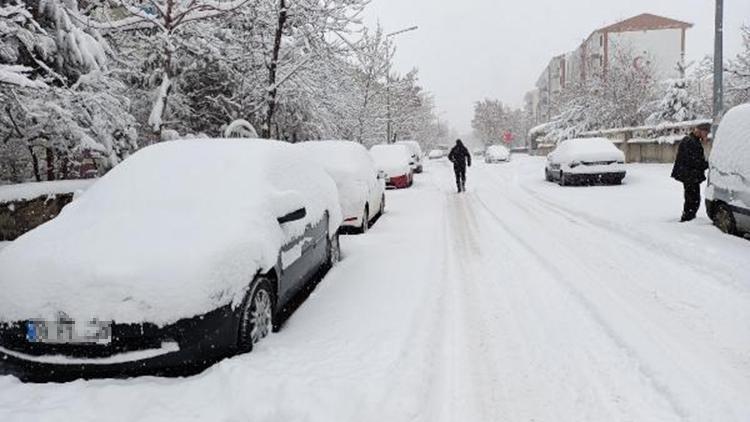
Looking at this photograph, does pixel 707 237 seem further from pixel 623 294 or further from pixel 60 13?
pixel 60 13

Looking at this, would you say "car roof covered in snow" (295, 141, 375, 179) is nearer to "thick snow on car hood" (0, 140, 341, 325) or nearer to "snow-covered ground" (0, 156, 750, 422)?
"snow-covered ground" (0, 156, 750, 422)

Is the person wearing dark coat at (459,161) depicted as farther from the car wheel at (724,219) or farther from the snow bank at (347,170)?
the car wheel at (724,219)

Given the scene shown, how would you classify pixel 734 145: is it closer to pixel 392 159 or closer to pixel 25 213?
pixel 25 213

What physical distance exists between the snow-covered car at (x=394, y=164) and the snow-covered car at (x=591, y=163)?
18.2ft

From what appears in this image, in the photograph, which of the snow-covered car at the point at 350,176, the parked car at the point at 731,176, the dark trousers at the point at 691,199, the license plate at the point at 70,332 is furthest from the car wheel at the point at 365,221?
the license plate at the point at 70,332

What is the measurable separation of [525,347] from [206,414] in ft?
7.85

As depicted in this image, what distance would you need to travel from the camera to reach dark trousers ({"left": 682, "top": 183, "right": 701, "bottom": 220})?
990 cm

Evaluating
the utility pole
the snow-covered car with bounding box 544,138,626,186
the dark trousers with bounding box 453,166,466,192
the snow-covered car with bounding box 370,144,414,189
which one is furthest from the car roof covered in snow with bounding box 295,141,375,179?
the snow-covered car with bounding box 370,144,414,189

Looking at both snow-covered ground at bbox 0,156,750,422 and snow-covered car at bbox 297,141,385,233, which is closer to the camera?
snow-covered ground at bbox 0,156,750,422

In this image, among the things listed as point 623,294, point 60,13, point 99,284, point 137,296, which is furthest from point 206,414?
point 60,13

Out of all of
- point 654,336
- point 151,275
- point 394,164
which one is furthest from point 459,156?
point 151,275

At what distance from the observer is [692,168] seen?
32.1 feet

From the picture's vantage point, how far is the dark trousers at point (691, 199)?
9.90 m

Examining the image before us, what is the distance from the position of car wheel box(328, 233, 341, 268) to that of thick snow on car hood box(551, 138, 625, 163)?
12.0m
